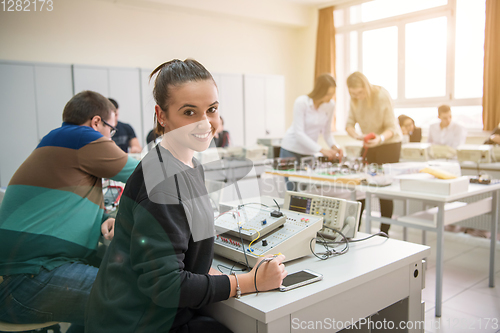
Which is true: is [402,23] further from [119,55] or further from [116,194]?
[116,194]

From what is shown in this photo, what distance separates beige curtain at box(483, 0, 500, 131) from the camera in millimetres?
4398

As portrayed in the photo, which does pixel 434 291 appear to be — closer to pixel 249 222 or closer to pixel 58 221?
pixel 249 222

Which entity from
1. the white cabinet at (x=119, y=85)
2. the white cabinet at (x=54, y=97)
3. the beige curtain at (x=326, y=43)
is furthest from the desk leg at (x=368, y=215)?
the beige curtain at (x=326, y=43)

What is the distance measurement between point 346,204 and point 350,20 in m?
5.67

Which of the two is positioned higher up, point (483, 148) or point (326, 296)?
point (483, 148)

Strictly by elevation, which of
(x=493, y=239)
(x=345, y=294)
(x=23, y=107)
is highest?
(x=23, y=107)

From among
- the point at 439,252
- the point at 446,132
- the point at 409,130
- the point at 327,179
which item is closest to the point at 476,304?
the point at 439,252

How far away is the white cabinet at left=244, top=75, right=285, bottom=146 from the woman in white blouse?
2336mm

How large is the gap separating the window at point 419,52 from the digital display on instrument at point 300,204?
10.7ft

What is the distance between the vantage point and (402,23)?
5586 millimetres

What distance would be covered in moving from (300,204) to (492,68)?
166 inches

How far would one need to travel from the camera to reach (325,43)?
6.43 metres

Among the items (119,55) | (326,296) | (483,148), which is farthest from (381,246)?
(119,55)

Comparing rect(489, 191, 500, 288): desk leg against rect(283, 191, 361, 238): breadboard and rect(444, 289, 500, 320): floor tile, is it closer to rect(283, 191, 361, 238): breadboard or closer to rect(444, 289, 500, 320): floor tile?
rect(444, 289, 500, 320): floor tile
